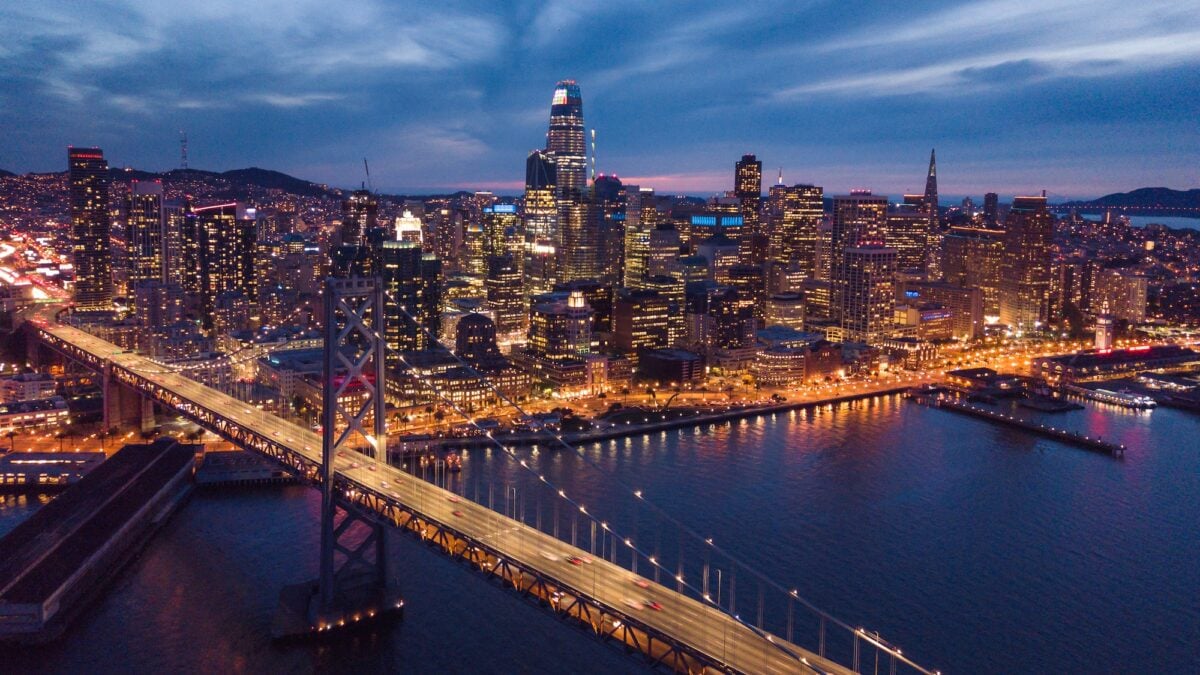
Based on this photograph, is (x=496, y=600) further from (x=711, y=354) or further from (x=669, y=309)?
(x=669, y=309)

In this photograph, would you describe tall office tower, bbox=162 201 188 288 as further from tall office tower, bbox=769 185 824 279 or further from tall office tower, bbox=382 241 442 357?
tall office tower, bbox=769 185 824 279

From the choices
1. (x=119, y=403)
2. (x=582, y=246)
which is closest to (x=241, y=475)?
(x=119, y=403)

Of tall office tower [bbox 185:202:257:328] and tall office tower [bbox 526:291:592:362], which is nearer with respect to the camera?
tall office tower [bbox 526:291:592:362]

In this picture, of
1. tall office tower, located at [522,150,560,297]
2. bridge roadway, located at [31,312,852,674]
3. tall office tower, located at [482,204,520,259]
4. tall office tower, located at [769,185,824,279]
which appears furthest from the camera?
tall office tower, located at [769,185,824,279]

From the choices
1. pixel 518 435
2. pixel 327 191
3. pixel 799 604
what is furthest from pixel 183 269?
pixel 327 191

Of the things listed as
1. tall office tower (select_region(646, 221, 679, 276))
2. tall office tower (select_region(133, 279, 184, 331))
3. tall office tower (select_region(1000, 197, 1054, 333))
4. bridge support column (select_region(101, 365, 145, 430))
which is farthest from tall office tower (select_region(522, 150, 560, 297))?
bridge support column (select_region(101, 365, 145, 430))

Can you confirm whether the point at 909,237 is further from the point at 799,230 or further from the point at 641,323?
the point at 641,323
